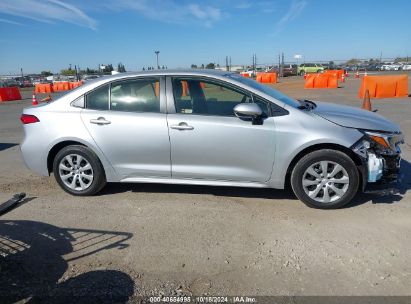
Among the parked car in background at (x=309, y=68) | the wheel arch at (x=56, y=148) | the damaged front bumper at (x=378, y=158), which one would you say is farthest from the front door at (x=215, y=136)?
the parked car in background at (x=309, y=68)

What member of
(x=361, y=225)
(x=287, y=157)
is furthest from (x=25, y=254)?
(x=361, y=225)

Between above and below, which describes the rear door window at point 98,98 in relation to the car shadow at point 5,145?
above

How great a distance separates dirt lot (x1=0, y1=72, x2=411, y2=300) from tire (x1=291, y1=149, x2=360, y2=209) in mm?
141

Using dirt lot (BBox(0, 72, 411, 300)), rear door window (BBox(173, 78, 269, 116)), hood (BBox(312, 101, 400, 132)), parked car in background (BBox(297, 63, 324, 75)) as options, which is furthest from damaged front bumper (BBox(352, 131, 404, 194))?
parked car in background (BBox(297, 63, 324, 75))

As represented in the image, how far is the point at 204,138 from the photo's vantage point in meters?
4.54

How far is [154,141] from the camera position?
15.5 feet

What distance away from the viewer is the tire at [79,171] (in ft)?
16.3

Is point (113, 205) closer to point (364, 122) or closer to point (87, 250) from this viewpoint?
point (87, 250)

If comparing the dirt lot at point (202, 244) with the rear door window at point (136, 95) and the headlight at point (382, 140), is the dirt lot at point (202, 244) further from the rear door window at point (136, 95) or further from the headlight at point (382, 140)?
the rear door window at point (136, 95)

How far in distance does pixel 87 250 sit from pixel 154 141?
1.60m

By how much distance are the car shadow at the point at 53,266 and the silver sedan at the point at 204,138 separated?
3.61ft

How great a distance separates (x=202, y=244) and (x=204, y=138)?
136cm

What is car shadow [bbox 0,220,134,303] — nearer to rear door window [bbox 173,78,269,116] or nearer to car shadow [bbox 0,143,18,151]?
rear door window [bbox 173,78,269,116]

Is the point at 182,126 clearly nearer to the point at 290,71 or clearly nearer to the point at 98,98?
the point at 98,98
